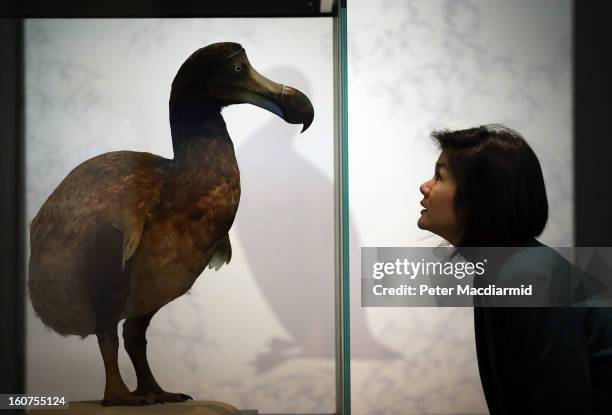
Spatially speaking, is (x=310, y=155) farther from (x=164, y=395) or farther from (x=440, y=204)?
(x=164, y=395)

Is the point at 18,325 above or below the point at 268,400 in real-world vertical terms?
above

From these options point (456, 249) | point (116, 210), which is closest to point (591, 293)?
point (456, 249)

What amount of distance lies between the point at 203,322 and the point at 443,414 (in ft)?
2.25

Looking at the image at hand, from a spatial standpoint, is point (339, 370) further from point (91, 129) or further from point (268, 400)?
point (91, 129)

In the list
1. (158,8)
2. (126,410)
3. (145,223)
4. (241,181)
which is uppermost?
(158,8)

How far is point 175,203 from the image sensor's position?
1738 millimetres

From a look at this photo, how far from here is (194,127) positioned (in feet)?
5.82

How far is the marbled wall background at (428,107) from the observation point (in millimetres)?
1655

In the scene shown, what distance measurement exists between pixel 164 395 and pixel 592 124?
1341 millimetres

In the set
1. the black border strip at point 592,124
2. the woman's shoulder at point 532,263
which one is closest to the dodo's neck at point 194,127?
the woman's shoulder at point 532,263

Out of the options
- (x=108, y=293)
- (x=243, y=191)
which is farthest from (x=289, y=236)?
(x=108, y=293)

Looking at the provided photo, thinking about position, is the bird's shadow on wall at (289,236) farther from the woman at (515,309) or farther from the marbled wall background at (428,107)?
the woman at (515,309)

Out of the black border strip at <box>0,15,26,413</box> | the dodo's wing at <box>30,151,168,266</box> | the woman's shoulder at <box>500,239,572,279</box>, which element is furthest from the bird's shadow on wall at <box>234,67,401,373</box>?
the black border strip at <box>0,15,26,413</box>

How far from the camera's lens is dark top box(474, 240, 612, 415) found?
157cm
